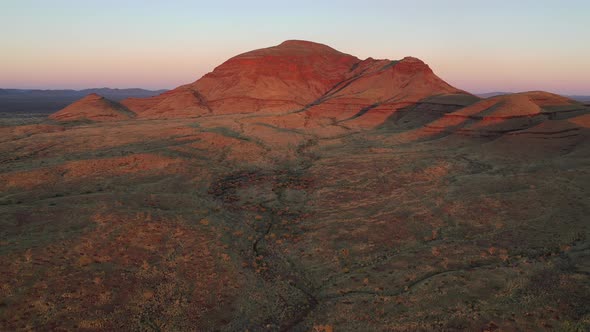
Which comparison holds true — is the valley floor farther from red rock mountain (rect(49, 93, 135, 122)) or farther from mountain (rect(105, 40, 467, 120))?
mountain (rect(105, 40, 467, 120))

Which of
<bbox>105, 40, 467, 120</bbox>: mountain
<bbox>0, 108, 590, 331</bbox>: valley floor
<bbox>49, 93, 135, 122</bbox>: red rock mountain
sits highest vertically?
<bbox>105, 40, 467, 120</bbox>: mountain

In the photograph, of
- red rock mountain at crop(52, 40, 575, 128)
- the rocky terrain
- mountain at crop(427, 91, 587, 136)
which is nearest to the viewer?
the rocky terrain

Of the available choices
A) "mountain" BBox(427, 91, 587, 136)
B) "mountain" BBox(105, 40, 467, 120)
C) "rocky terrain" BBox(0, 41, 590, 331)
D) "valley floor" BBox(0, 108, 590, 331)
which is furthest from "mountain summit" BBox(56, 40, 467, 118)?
"valley floor" BBox(0, 108, 590, 331)

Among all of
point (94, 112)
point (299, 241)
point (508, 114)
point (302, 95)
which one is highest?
point (302, 95)

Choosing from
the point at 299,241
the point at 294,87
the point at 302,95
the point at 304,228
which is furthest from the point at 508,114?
the point at 294,87

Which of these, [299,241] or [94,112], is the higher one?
[94,112]

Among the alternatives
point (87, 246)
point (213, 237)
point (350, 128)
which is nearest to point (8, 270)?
point (87, 246)

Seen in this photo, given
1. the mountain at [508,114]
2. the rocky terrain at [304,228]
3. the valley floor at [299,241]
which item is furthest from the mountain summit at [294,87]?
the valley floor at [299,241]

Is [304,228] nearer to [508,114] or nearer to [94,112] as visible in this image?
[508,114]
